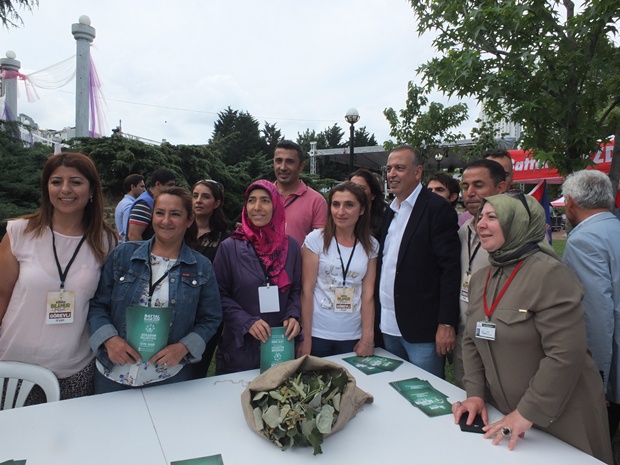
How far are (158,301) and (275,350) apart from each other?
25.1 inches

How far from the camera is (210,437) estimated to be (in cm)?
148

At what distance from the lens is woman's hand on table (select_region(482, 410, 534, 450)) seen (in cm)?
146

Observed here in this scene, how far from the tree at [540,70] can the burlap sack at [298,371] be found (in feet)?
8.91

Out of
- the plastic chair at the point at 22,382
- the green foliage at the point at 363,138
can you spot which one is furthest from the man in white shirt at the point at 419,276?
the green foliage at the point at 363,138

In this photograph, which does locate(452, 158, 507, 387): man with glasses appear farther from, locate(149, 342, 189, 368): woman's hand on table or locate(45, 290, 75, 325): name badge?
locate(45, 290, 75, 325): name badge

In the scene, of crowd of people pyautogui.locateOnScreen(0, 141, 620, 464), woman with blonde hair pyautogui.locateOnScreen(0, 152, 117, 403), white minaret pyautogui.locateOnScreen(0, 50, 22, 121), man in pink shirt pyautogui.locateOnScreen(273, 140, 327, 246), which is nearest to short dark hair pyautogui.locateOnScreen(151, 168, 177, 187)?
man in pink shirt pyautogui.locateOnScreen(273, 140, 327, 246)

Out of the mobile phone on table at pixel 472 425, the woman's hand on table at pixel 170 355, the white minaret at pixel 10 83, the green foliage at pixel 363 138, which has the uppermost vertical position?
the green foliage at pixel 363 138

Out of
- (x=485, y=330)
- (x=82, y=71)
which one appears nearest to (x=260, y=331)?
(x=485, y=330)

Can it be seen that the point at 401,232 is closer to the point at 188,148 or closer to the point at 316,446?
the point at 316,446

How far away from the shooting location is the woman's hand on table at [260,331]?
1992 millimetres

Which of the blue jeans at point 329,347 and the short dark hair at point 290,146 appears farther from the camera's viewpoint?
the short dark hair at point 290,146

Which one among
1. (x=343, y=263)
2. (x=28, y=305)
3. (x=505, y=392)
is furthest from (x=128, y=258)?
(x=505, y=392)

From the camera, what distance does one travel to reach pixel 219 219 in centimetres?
328

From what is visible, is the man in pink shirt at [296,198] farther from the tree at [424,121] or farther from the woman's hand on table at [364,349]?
the tree at [424,121]
